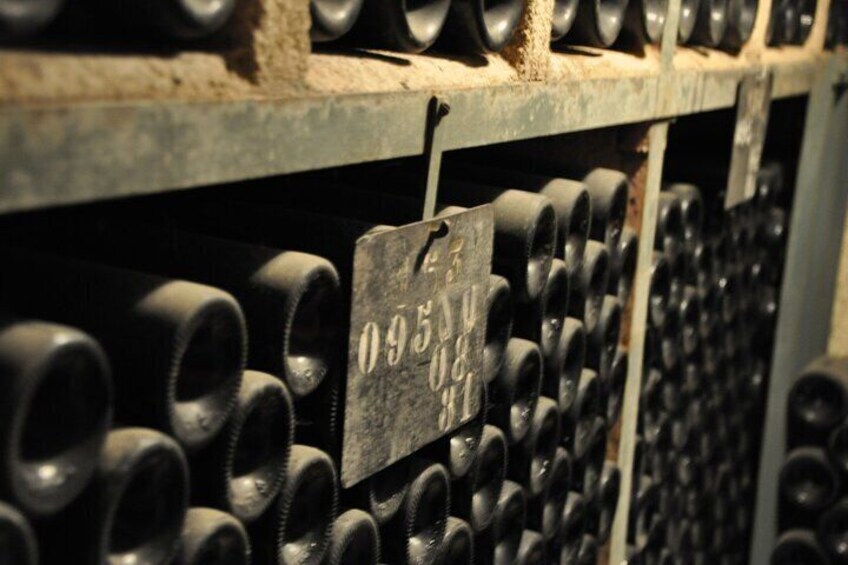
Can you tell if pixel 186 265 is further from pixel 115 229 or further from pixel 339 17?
pixel 339 17

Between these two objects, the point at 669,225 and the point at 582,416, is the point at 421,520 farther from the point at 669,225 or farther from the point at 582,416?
the point at 669,225

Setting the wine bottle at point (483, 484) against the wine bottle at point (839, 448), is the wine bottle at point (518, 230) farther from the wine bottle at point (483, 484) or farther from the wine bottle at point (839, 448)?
the wine bottle at point (839, 448)

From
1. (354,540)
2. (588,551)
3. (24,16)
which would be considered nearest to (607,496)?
(588,551)

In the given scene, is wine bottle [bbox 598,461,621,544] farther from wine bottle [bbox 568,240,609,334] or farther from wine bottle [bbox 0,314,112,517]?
wine bottle [bbox 0,314,112,517]

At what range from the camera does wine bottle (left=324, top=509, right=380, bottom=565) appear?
Result: 1477 mm

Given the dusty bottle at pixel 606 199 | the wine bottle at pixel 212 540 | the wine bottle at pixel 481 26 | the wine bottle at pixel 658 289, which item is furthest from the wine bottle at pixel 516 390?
the wine bottle at pixel 658 289

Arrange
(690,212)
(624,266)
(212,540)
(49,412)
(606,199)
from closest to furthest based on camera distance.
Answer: (49,412)
(212,540)
(606,199)
(624,266)
(690,212)

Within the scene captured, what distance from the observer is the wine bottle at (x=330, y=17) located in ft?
4.17

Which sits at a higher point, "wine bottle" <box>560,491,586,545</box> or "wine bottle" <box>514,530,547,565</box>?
"wine bottle" <box>514,530,547,565</box>

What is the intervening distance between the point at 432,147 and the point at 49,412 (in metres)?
0.65

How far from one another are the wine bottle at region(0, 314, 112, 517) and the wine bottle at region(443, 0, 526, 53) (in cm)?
83

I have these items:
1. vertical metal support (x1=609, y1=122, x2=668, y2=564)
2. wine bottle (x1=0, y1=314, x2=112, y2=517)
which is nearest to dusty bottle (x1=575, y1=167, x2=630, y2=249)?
vertical metal support (x1=609, y1=122, x2=668, y2=564)

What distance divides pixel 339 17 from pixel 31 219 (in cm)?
40

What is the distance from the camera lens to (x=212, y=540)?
1.21 metres
